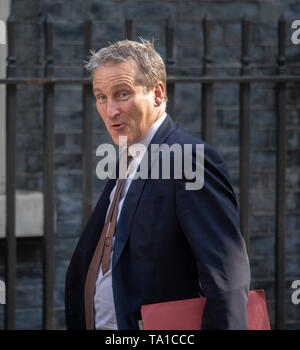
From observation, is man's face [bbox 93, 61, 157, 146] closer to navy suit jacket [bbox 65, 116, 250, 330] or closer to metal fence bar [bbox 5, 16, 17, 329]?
navy suit jacket [bbox 65, 116, 250, 330]

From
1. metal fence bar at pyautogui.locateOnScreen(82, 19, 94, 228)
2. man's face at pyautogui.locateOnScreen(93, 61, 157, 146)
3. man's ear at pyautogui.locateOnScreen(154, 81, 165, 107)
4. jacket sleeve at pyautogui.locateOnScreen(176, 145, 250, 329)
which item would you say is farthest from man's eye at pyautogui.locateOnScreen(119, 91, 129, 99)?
metal fence bar at pyautogui.locateOnScreen(82, 19, 94, 228)

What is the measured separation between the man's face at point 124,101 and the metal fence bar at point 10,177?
3.80 feet

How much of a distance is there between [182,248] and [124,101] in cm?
52

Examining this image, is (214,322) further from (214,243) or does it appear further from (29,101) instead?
(29,101)

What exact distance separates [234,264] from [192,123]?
109 inches

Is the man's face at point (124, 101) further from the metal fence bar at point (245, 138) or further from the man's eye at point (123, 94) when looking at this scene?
the metal fence bar at point (245, 138)

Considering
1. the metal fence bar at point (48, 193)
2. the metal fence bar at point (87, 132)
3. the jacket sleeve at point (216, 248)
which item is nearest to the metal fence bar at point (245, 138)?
the metal fence bar at point (87, 132)

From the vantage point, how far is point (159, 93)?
2436 millimetres

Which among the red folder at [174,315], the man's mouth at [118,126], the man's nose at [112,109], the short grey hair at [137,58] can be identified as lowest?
the red folder at [174,315]

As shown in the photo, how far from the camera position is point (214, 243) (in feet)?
7.16

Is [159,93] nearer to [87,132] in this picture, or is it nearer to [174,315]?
[174,315]

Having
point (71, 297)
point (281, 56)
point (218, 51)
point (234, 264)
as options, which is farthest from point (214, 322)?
point (218, 51)

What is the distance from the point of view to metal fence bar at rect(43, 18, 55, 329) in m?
3.51

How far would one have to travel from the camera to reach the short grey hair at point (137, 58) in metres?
2.32
